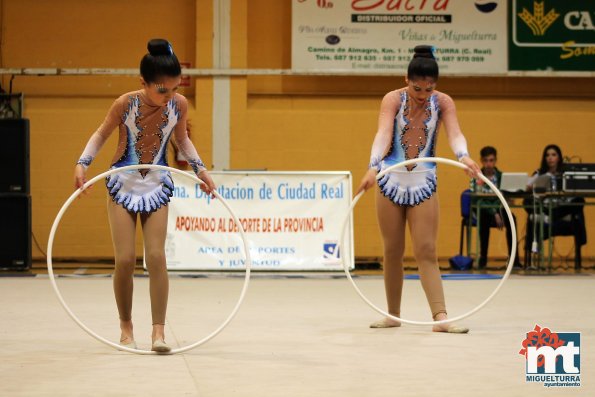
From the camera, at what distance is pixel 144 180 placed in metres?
4.61

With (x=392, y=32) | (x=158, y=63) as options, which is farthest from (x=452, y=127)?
(x=392, y=32)

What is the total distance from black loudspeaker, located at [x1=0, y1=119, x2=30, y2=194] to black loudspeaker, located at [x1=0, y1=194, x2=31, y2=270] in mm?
113

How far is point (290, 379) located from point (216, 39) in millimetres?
9344

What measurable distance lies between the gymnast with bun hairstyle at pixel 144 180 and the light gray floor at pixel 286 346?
35 centimetres

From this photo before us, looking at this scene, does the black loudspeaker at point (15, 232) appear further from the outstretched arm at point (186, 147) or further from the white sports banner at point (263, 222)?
the outstretched arm at point (186, 147)

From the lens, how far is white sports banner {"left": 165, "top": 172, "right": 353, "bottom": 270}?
9773 millimetres

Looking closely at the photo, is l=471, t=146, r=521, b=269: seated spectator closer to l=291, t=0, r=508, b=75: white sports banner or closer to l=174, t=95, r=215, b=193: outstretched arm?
l=291, t=0, r=508, b=75: white sports banner

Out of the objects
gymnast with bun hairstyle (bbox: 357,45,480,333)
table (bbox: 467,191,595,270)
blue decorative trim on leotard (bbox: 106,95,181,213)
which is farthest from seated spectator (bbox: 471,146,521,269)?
blue decorative trim on leotard (bbox: 106,95,181,213)

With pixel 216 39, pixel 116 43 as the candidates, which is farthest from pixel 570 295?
pixel 116 43

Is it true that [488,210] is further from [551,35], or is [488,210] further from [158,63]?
[158,63]

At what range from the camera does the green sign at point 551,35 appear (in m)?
12.6

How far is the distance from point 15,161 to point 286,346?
6550 millimetres

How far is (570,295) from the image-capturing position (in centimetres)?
752

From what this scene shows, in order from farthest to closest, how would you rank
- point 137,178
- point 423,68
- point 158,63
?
point 423,68 < point 137,178 < point 158,63
